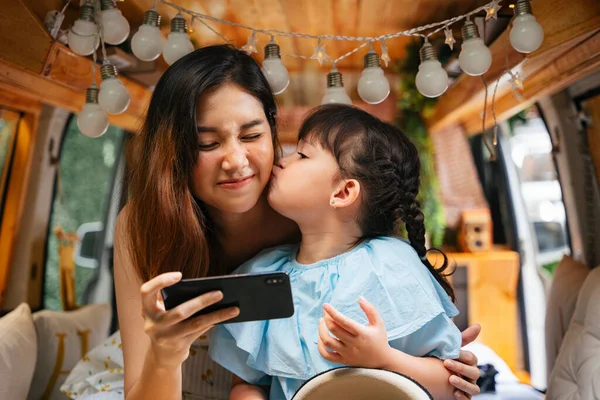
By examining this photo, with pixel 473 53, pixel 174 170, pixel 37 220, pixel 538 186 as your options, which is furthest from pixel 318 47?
pixel 538 186

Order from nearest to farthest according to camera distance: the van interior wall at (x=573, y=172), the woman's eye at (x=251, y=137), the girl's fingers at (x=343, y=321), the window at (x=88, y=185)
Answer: the girl's fingers at (x=343, y=321) < the woman's eye at (x=251, y=137) < the van interior wall at (x=573, y=172) < the window at (x=88, y=185)

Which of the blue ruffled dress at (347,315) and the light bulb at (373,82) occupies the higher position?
the light bulb at (373,82)

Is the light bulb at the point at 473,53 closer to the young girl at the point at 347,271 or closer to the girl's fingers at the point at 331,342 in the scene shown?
the young girl at the point at 347,271

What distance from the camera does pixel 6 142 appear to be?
2.92 m

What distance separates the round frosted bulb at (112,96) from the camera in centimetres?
220

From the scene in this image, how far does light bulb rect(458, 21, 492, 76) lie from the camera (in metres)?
2.12

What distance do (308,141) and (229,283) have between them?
29.6 inches

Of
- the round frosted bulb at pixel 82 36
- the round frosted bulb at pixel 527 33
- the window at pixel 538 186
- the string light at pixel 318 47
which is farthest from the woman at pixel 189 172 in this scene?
the window at pixel 538 186

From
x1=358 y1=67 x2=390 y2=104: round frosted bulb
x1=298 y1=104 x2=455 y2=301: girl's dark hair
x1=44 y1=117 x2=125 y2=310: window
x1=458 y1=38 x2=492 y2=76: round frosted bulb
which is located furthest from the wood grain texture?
x1=44 y1=117 x2=125 y2=310: window

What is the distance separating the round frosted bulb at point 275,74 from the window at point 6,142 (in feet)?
4.41

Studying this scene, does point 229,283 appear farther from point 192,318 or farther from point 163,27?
point 163,27

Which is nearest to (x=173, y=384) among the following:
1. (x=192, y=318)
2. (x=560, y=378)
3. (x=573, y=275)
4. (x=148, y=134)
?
(x=192, y=318)

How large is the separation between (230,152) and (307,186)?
266mm

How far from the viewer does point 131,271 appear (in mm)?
1995
